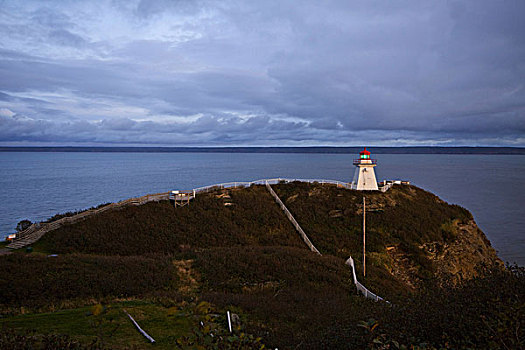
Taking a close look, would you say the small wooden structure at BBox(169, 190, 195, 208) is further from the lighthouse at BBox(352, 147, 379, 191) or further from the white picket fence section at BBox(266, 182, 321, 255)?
the lighthouse at BBox(352, 147, 379, 191)

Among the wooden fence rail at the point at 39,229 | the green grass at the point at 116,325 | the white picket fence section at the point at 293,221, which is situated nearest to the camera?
the green grass at the point at 116,325

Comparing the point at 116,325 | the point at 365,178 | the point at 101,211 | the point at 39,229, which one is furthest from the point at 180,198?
the point at 365,178

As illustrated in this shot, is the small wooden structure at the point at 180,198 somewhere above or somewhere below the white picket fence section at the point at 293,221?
above

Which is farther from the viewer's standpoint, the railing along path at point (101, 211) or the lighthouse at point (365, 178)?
the lighthouse at point (365, 178)

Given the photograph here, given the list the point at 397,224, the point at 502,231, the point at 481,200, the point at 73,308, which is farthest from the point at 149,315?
the point at 481,200

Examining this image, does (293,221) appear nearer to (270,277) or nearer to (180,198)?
(180,198)

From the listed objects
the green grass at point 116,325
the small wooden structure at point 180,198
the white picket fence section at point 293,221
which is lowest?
the white picket fence section at point 293,221

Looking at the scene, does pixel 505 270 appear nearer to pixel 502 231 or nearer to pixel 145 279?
pixel 145 279

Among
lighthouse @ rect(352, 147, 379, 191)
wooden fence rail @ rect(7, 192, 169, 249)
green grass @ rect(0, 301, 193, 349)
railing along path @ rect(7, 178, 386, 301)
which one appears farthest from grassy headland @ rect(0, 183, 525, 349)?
lighthouse @ rect(352, 147, 379, 191)

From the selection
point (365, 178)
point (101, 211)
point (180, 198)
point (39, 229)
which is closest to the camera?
point (39, 229)

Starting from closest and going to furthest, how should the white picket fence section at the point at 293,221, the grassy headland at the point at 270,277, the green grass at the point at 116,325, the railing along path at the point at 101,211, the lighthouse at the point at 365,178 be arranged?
1. the grassy headland at the point at 270,277
2. the green grass at the point at 116,325
3. the railing along path at the point at 101,211
4. the white picket fence section at the point at 293,221
5. the lighthouse at the point at 365,178

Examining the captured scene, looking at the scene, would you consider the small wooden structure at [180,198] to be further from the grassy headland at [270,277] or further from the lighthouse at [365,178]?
the lighthouse at [365,178]

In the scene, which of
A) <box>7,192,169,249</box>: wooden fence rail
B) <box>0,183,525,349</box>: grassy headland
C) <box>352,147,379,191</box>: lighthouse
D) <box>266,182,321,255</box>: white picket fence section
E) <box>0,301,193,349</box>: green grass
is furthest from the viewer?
<box>352,147,379,191</box>: lighthouse

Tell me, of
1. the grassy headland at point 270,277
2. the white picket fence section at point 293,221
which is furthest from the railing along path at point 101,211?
the grassy headland at point 270,277
